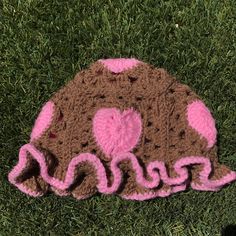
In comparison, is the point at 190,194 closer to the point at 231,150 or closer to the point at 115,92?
the point at 231,150

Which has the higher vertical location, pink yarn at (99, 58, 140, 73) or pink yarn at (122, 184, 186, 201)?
pink yarn at (99, 58, 140, 73)

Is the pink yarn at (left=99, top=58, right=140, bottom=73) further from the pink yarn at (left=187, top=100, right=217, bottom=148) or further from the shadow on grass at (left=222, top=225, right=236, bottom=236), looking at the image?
the shadow on grass at (left=222, top=225, right=236, bottom=236)

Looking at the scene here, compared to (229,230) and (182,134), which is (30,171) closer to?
(182,134)

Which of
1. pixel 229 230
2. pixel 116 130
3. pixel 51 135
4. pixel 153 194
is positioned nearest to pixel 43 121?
pixel 51 135

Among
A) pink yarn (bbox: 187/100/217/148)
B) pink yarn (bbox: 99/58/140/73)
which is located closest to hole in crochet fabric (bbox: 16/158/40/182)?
pink yarn (bbox: 99/58/140/73)

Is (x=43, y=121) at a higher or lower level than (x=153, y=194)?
higher

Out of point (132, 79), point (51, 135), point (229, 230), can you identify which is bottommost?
point (229, 230)
